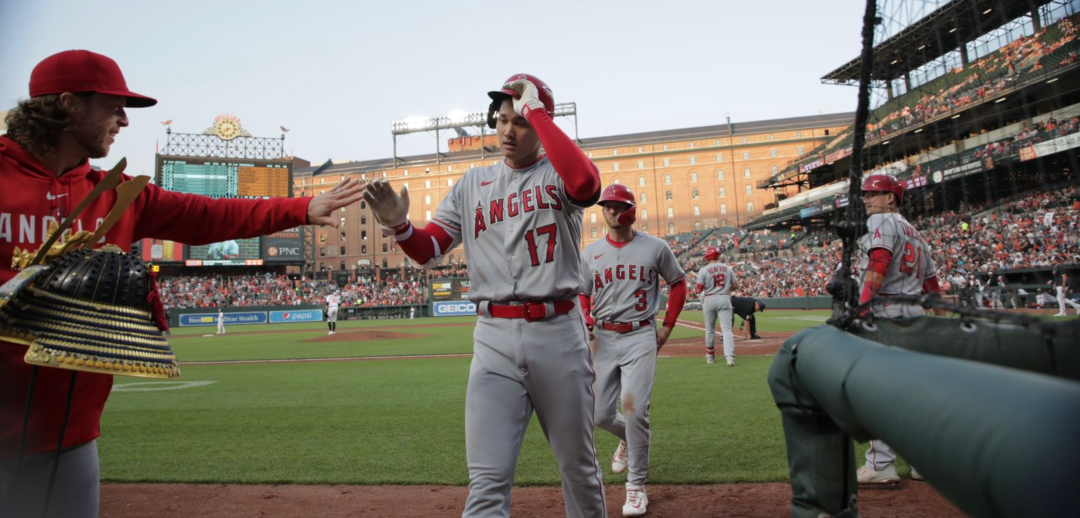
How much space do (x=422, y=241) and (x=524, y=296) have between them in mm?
640

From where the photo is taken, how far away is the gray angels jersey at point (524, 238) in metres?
2.93

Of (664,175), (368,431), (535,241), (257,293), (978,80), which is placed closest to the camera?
(978,80)

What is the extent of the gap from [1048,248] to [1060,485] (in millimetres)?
3760

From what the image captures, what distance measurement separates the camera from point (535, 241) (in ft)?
9.80

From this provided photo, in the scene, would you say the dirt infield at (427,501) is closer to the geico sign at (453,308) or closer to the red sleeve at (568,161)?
the red sleeve at (568,161)

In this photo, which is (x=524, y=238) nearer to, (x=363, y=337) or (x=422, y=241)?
(x=422, y=241)

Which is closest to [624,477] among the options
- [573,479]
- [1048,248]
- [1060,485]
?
[573,479]

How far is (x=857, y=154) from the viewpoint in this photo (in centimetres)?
192

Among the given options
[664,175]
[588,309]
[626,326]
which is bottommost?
[626,326]

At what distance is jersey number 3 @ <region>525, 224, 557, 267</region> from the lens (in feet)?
9.76

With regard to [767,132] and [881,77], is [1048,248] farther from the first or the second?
[767,132]

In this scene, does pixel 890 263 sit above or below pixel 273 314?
above

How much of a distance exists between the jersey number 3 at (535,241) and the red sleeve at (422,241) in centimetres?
53

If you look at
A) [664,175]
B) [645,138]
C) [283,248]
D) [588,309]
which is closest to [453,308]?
[283,248]
